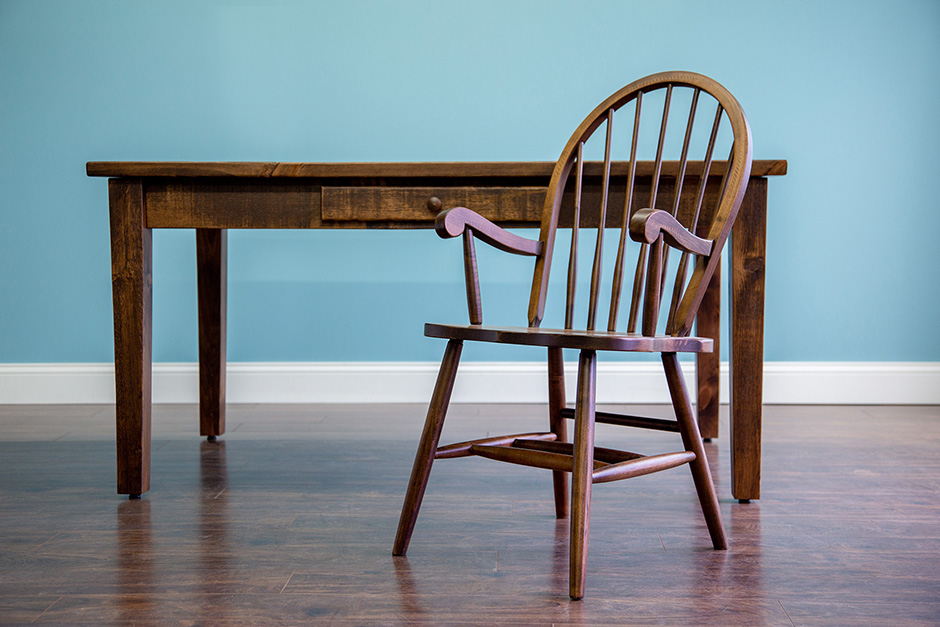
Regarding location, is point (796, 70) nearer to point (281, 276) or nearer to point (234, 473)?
point (281, 276)

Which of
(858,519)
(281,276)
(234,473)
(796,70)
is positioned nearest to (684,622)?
(858,519)

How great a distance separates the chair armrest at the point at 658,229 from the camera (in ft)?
3.34

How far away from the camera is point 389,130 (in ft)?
9.09

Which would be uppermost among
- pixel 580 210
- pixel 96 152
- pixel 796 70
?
pixel 796 70

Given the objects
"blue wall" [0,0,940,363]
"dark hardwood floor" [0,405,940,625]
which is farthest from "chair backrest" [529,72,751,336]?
"blue wall" [0,0,940,363]

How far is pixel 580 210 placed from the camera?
1.56 meters

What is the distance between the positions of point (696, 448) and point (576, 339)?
12.5 inches

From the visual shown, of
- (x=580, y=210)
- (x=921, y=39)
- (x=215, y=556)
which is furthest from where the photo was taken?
(x=921, y=39)

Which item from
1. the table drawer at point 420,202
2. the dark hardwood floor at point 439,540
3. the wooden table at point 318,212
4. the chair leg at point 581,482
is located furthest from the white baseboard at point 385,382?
the chair leg at point 581,482

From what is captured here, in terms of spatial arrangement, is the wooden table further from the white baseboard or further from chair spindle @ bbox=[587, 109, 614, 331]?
the white baseboard

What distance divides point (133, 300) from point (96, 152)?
1480 millimetres

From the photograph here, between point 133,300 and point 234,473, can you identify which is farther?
point 234,473

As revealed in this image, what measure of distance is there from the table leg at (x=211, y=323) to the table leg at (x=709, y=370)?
1.30 meters

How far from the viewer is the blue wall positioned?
276cm
